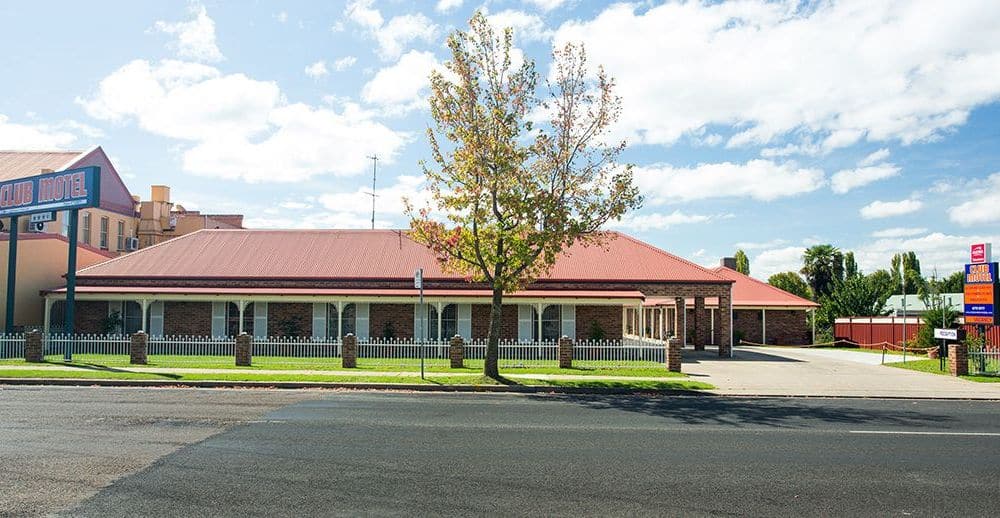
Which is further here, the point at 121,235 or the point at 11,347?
the point at 121,235

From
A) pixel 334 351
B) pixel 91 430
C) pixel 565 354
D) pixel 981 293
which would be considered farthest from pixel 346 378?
pixel 981 293

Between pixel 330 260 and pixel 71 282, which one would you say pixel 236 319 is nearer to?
pixel 330 260

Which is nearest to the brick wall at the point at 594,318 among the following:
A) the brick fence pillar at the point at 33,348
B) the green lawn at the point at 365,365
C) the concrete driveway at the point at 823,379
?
the concrete driveway at the point at 823,379

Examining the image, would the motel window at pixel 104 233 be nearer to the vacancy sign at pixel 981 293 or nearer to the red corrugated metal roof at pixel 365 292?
the red corrugated metal roof at pixel 365 292

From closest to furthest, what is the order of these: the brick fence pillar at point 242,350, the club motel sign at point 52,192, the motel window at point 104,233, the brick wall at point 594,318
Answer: the brick fence pillar at point 242,350, the club motel sign at point 52,192, the brick wall at point 594,318, the motel window at point 104,233

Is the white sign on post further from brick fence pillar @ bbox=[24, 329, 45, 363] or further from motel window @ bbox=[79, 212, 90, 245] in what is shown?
motel window @ bbox=[79, 212, 90, 245]

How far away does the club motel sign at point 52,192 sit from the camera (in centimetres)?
2420

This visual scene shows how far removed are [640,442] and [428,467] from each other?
3506 millimetres

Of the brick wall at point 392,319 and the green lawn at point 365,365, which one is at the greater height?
the brick wall at point 392,319

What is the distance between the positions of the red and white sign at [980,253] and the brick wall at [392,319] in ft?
66.4

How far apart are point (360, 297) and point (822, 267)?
49.7 meters

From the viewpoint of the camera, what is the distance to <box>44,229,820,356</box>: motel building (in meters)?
29.8

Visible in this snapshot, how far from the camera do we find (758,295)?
139 ft

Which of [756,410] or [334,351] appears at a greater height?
[334,351]
